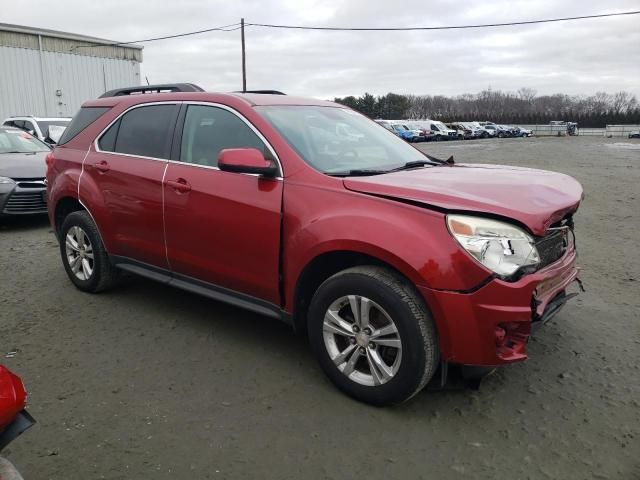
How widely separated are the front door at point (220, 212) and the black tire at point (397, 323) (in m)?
0.54

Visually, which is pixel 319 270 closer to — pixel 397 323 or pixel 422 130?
pixel 397 323

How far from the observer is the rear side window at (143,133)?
13.6ft

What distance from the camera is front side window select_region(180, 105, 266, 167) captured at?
A: 12.1 ft

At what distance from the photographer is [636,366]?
138 inches

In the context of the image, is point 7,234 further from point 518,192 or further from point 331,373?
point 518,192

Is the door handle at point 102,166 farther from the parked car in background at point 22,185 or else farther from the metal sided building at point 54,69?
the metal sided building at point 54,69

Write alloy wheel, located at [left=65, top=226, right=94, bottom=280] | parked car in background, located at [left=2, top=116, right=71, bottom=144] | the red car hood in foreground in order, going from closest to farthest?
the red car hood in foreground, alloy wheel, located at [left=65, top=226, right=94, bottom=280], parked car in background, located at [left=2, top=116, right=71, bottom=144]

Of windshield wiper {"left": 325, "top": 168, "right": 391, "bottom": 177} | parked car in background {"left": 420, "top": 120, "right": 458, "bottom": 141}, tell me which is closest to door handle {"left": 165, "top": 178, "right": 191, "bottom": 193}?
windshield wiper {"left": 325, "top": 168, "right": 391, "bottom": 177}

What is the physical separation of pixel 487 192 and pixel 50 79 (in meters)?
29.3

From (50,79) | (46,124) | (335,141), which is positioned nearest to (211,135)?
(335,141)

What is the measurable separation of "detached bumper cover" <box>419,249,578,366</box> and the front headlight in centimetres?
9

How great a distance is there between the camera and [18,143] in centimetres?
923

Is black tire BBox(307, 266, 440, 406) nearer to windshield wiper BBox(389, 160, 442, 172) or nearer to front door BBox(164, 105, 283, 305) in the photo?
front door BBox(164, 105, 283, 305)

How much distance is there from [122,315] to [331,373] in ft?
6.89
